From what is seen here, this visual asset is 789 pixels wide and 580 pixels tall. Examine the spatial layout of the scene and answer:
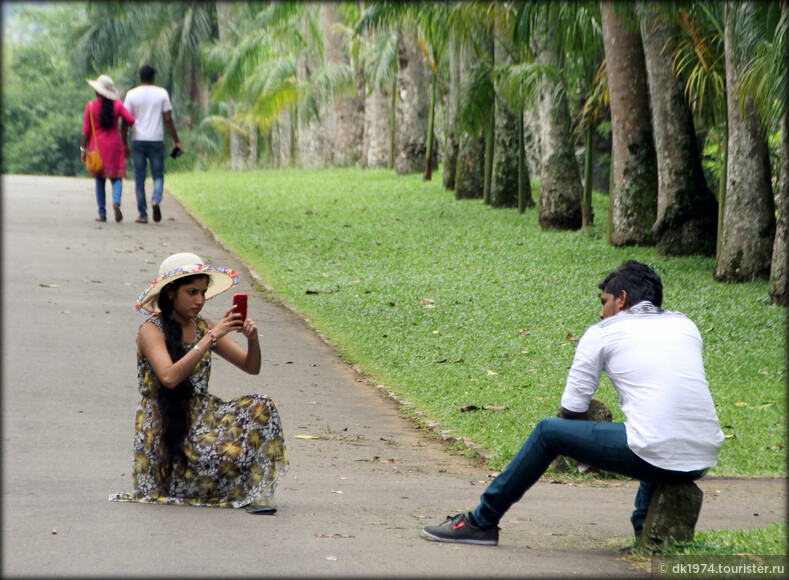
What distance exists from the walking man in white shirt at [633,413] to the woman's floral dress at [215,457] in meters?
0.96

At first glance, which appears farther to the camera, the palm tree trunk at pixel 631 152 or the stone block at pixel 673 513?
the palm tree trunk at pixel 631 152

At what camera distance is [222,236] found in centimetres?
1503

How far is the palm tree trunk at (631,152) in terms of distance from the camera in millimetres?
13211

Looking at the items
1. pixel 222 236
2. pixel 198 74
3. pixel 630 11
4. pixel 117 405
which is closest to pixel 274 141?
pixel 198 74

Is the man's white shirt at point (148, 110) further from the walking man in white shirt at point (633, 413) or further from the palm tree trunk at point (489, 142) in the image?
the walking man in white shirt at point (633, 413)

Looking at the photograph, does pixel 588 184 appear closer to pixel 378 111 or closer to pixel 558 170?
pixel 558 170

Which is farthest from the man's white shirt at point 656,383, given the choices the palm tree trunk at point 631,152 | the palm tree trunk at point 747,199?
the palm tree trunk at point 631,152

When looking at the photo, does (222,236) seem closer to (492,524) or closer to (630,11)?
(630,11)

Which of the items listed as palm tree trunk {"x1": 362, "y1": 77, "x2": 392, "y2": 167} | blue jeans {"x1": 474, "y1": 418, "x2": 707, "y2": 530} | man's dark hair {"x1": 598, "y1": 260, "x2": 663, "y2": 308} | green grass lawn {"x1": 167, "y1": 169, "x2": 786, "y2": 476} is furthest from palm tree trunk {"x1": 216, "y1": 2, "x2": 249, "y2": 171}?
blue jeans {"x1": 474, "y1": 418, "x2": 707, "y2": 530}

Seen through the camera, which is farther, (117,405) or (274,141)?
(274,141)

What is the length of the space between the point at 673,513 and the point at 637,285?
100 centimetres

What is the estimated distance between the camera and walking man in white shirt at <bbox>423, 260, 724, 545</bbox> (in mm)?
4234

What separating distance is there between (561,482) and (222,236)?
994 centimetres

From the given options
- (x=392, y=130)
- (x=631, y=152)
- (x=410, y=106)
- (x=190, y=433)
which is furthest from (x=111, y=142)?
(x=392, y=130)
